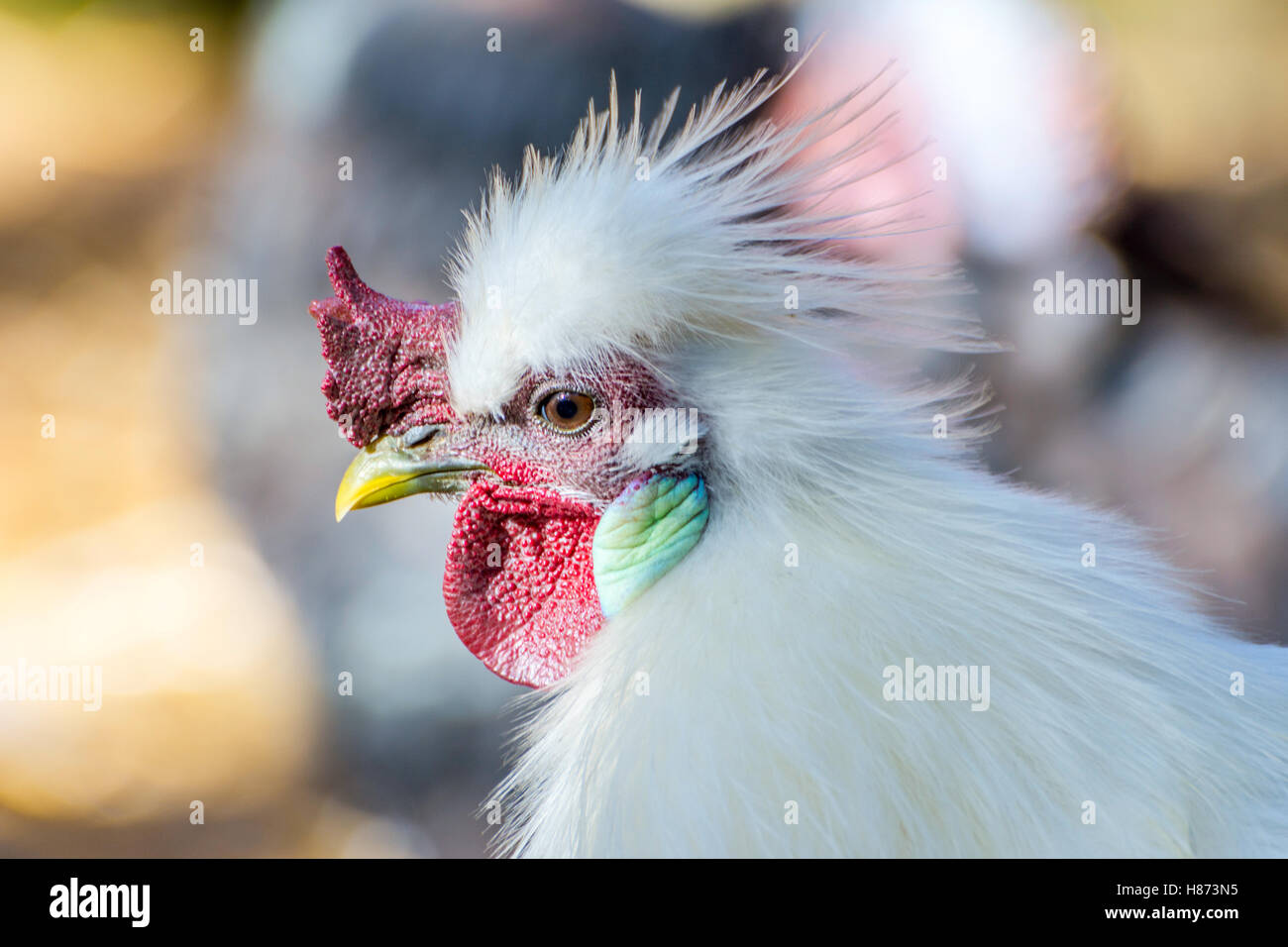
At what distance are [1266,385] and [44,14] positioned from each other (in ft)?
11.3

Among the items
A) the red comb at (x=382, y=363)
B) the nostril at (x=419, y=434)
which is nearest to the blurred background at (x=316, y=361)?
the red comb at (x=382, y=363)

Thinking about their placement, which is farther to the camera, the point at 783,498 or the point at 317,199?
the point at 317,199

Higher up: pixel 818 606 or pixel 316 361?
pixel 316 361

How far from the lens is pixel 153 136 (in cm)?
256

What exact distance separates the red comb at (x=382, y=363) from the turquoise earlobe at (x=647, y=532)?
0.88 ft

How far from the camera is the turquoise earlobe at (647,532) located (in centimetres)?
101

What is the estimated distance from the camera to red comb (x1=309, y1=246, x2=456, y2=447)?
116 centimetres

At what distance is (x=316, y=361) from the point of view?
2455mm

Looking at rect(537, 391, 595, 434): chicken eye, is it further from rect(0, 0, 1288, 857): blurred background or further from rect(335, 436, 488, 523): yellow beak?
rect(0, 0, 1288, 857): blurred background

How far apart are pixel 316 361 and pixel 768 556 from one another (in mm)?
1827

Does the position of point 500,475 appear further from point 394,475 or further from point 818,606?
point 818,606

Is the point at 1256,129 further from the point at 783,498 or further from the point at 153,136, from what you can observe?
the point at 153,136

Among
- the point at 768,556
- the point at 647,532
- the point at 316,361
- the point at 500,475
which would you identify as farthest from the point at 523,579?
the point at 316,361

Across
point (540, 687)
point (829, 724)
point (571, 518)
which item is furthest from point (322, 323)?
point (829, 724)
